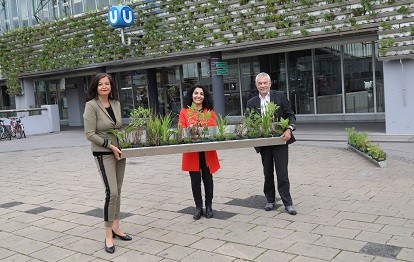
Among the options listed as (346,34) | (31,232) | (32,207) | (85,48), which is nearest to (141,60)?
(85,48)

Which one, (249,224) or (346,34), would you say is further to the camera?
(346,34)

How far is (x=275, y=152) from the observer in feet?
18.9

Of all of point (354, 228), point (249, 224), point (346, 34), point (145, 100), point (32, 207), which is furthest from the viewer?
point (145, 100)

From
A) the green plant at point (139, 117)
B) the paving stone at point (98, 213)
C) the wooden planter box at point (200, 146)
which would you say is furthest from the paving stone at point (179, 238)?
the green plant at point (139, 117)

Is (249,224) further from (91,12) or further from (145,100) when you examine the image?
(145,100)

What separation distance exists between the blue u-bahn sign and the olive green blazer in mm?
13200

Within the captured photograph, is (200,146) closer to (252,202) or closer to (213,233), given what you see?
(213,233)

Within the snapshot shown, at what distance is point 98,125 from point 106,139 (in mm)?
165

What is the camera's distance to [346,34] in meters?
12.9

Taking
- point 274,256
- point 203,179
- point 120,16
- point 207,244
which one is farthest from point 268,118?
point 120,16

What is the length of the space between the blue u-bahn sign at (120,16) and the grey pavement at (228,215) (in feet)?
27.4

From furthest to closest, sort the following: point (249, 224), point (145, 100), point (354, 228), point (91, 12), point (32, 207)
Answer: point (145, 100)
point (91, 12)
point (32, 207)
point (249, 224)
point (354, 228)

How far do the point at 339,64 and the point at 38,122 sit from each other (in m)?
13.9

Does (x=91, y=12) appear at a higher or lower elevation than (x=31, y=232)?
higher
